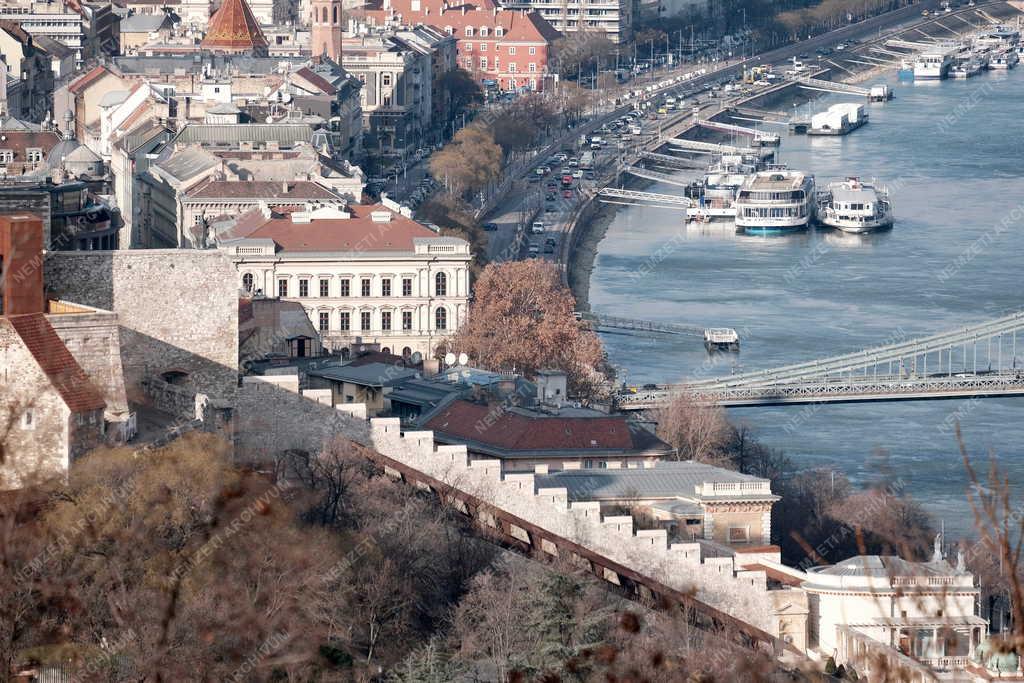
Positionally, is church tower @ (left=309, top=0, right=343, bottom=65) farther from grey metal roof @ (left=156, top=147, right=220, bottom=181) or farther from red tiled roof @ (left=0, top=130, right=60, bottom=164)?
red tiled roof @ (left=0, top=130, right=60, bottom=164)

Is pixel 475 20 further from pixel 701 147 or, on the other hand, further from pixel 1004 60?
pixel 1004 60

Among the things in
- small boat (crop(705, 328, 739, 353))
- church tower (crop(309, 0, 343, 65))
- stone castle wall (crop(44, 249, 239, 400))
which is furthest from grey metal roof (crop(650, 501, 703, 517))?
church tower (crop(309, 0, 343, 65))

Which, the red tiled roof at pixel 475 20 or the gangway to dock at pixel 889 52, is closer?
the red tiled roof at pixel 475 20

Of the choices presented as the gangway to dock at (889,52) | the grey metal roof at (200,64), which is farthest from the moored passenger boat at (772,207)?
the gangway to dock at (889,52)

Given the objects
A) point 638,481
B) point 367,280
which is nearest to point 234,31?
point 367,280

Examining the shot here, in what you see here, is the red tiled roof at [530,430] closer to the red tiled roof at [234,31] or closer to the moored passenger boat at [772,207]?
the moored passenger boat at [772,207]

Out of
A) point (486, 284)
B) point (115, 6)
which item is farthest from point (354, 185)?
point (115, 6)

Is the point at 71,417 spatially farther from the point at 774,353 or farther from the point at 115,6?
the point at 115,6
